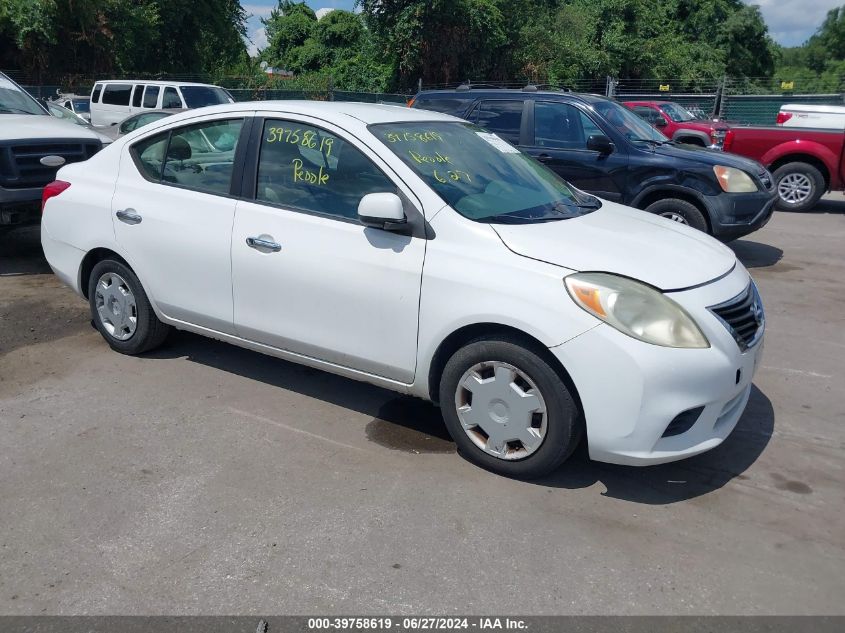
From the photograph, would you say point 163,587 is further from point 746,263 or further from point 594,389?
point 746,263

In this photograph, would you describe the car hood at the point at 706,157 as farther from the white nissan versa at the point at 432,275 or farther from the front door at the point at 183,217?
the front door at the point at 183,217

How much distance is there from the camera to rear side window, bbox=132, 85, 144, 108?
61.6 feet

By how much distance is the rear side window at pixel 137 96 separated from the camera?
18.8m

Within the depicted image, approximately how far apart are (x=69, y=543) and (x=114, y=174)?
8.97ft

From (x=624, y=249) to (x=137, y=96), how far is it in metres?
17.8

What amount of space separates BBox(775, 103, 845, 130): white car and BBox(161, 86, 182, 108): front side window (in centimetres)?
1289

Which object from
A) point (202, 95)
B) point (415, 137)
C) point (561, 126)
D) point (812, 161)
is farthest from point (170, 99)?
point (415, 137)

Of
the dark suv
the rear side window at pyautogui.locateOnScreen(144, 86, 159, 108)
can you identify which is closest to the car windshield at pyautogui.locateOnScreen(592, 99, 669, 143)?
the dark suv

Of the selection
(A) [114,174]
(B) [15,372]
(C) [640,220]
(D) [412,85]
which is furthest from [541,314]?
(D) [412,85]

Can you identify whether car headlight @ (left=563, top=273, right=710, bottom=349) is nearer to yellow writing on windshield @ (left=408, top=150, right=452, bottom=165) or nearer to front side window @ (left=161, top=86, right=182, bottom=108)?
yellow writing on windshield @ (left=408, top=150, right=452, bottom=165)

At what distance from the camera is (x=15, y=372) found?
16.9ft

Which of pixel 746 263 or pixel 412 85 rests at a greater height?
pixel 412 85

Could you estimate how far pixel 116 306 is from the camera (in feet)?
17.3

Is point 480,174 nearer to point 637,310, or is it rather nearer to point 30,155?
point 637,310
